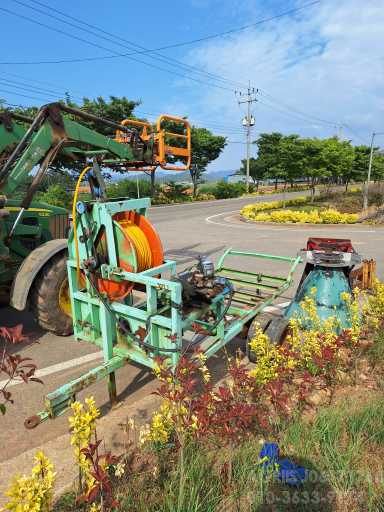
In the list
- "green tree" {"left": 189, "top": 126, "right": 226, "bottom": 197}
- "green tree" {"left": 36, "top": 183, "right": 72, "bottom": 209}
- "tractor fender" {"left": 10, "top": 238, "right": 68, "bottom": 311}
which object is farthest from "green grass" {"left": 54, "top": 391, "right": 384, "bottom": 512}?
"green tree" {"left": 189, "top": 126, "right": 226, "bottom": 197}

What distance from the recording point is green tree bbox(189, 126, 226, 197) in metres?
39.1

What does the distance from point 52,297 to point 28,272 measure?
0.43m

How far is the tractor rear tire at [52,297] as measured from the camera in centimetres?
423

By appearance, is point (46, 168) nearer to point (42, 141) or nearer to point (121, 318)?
point (42, 141)

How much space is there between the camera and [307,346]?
2.96 metres

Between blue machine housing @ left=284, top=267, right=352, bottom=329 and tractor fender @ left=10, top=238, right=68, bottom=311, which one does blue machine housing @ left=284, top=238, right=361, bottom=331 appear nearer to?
blue machine housing @ left=284, top=267, right=352, bottom=329

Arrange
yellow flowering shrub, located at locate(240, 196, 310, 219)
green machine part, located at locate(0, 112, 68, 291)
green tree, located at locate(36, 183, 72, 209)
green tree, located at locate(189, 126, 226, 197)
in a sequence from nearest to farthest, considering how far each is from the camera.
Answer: green machine part, located at locate(0, 112, 68, 291) → yellow flowering shrub, located at locate(240, 196, 310, 219) → green tree, located at locate(36, 183, 72, 209) → green tree, located at locate(189, 126, 226, 197)

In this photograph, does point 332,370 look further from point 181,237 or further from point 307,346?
point 181,237

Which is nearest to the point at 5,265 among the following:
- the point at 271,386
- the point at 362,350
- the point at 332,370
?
the point at 271,386

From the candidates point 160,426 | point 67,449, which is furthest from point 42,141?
point 160,426

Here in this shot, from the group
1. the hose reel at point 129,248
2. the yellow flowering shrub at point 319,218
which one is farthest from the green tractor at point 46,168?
the yellow flowering shrub at point 319,218

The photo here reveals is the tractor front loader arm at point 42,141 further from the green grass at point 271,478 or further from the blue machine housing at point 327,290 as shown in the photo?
the green grass at point 271,478

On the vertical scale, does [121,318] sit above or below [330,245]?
below

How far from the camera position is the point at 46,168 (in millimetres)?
4023
